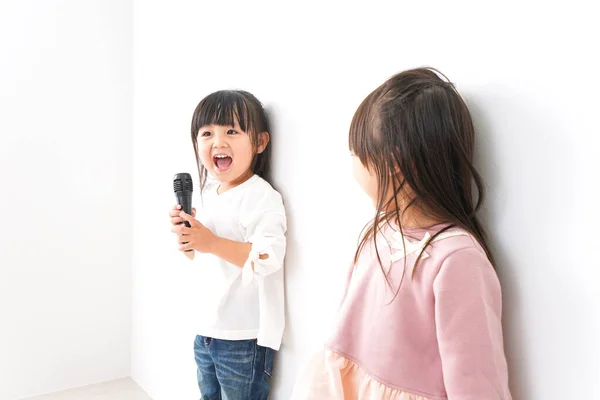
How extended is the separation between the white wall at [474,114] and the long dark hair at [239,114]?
0.04 meters

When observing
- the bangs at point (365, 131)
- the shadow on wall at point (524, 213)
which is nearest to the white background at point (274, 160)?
the shadow on wall at point (524, 213)

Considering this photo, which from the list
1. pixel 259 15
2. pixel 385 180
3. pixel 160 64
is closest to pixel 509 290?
pixel 385 180

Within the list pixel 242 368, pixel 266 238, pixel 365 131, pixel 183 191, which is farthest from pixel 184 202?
pixel 365 131

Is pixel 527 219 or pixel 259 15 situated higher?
pixel 259 15

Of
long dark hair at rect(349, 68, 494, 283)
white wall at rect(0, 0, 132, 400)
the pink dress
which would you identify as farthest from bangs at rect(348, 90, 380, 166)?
white wall at rect(0, 0, 132, 400)

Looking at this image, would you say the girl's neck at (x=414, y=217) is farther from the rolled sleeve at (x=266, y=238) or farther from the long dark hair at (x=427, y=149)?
the rolled sleeve at (x=266, y=238)

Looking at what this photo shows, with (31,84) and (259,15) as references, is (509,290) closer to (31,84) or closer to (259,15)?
(259,15)

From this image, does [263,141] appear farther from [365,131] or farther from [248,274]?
[365,131]

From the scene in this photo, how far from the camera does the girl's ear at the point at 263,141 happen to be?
1115 millimetres

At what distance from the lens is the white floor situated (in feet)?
5.96

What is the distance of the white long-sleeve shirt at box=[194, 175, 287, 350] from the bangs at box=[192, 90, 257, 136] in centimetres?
12

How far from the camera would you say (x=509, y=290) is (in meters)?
0.65

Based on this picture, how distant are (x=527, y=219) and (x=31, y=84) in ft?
5.50

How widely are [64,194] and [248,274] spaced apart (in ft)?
3.61
